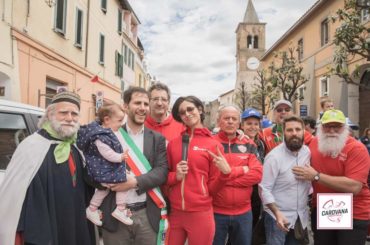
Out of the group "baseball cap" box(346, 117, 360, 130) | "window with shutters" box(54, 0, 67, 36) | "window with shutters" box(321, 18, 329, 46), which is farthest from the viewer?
"window with shutters" box(321, 18, 329, 46)

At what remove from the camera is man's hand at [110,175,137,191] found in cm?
293

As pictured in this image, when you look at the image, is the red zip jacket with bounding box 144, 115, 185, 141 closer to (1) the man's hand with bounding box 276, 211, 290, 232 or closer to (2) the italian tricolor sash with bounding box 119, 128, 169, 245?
(2) the italian tricolor sash with bounding box 119, 128, 169, 245

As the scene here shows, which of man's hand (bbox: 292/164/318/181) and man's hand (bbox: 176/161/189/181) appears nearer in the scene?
man's hand (bbox: 176/161/189/181)

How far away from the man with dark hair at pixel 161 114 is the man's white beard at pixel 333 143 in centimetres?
148

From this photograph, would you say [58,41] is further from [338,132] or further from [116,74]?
[338,132]

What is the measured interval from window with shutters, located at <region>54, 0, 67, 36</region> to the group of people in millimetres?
11213

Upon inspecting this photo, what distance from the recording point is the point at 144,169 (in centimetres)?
314

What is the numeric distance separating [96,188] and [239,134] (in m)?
1.57

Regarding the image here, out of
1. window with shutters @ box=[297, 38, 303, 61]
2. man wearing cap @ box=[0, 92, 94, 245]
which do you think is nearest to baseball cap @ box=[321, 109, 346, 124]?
man wearing cap @ box=[0, 92, 94, 245]

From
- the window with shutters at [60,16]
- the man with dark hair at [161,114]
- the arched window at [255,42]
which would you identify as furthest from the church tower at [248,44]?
the man with dark hair at [161,114]

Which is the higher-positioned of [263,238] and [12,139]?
[12,139]

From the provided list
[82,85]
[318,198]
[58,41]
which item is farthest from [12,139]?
[82,85]

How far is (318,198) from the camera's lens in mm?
3553

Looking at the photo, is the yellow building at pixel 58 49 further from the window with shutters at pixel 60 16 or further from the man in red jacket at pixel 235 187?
the man in red jacket at pixel 235 187
